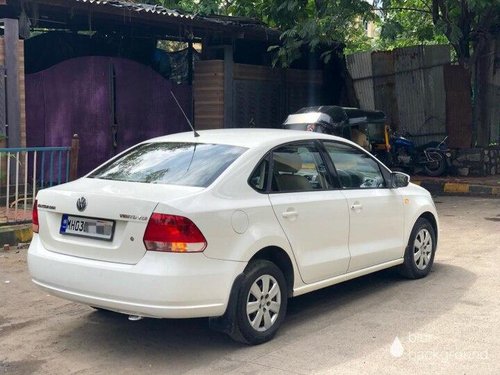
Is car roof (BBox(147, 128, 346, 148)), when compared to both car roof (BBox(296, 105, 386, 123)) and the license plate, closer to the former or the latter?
the license plate

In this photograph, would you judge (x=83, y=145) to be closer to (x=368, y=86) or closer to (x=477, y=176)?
(x=368, y=86)

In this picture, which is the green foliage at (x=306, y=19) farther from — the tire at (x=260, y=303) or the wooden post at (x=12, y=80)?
the tire at (x=260, y=303)

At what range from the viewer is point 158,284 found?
403 cm

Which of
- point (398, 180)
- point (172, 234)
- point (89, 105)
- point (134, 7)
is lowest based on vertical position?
point (172, 234)

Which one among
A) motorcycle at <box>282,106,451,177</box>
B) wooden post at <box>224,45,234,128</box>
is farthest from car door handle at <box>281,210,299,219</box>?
wooden post at <box>224,45,234,128</box>

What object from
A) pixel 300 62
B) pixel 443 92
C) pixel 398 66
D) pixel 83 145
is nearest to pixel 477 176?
pixel 443 92

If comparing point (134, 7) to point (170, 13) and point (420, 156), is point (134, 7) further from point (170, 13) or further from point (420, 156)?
point (420, 156)

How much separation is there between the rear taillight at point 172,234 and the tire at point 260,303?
51cm

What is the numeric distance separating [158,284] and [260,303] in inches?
32.7

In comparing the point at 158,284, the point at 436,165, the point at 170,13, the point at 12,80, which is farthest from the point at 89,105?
the point at 158,284

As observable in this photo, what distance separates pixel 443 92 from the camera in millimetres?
14484

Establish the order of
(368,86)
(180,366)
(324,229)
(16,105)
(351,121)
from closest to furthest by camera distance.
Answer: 1. (180,366)
2. (324,229)
3. (16,105)
4. (351,121)
5. (368,86)

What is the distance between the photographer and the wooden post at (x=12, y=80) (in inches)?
364

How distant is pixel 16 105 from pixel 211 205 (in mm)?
6074
